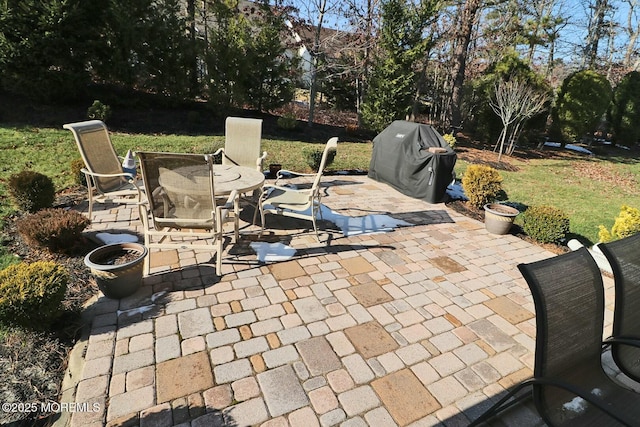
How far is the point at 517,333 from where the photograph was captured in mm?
2883

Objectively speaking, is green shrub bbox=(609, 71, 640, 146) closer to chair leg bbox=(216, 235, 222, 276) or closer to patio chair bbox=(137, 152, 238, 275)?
patio chair bbox=(137, 152, 238, 275)

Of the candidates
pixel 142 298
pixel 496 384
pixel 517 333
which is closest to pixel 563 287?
pixel 496 384

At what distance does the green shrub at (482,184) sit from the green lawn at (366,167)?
1.43 m

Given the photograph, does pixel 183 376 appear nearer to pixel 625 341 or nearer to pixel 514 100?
pixel 625 341

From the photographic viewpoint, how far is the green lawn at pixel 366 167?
639 cm

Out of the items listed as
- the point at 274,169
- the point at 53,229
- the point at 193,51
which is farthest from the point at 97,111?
the point at 53,229

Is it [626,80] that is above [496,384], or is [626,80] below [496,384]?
above

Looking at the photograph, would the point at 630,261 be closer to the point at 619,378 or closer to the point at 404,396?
the point at 619,378

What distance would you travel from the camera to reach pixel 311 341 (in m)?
2.61

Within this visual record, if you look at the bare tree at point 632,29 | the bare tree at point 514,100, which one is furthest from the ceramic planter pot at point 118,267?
the bare tree at point 632,29

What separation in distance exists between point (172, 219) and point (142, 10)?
1034 centimetres

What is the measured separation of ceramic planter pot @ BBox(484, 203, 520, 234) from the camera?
495 centimetres

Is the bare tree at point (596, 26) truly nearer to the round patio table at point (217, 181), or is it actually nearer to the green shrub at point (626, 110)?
A: the green shrub at point (626, 110)

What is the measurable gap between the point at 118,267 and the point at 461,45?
1307cm
